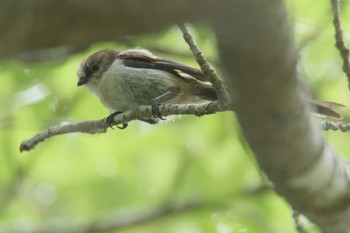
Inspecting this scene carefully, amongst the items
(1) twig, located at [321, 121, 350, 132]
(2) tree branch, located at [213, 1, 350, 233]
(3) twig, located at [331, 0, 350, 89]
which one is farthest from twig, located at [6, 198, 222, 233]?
(2) tree branch, located at [213, 1, 350, 233]

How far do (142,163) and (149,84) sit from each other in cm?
173

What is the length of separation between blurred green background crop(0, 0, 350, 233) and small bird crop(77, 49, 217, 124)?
0.20m

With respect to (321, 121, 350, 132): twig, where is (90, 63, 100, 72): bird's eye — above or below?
above

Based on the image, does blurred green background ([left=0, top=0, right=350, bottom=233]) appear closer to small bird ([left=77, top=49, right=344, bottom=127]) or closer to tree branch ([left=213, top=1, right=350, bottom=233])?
small bird ([left=77, top=49, right=344, bottom=127])

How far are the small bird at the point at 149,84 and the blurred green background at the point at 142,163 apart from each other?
0.67ft

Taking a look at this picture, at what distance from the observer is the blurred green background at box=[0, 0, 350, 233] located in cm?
600

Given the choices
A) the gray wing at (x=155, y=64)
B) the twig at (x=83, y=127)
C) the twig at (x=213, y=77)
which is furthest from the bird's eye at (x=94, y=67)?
the twig at (x=213, y=77)

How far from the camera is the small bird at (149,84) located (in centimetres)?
523

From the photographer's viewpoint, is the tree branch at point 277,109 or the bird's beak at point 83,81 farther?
the bird's beak at point 83,81

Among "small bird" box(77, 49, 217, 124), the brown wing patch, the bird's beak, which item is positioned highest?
the bird's beak

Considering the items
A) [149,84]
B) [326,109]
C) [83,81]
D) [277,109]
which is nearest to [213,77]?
[277,109]

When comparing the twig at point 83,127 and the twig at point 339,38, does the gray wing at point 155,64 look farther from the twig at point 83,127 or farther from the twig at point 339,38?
the twig at point 339,38

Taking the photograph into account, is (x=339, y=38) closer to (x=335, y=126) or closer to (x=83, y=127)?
(x=335, y=126)

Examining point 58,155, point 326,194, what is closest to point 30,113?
point 58,155
